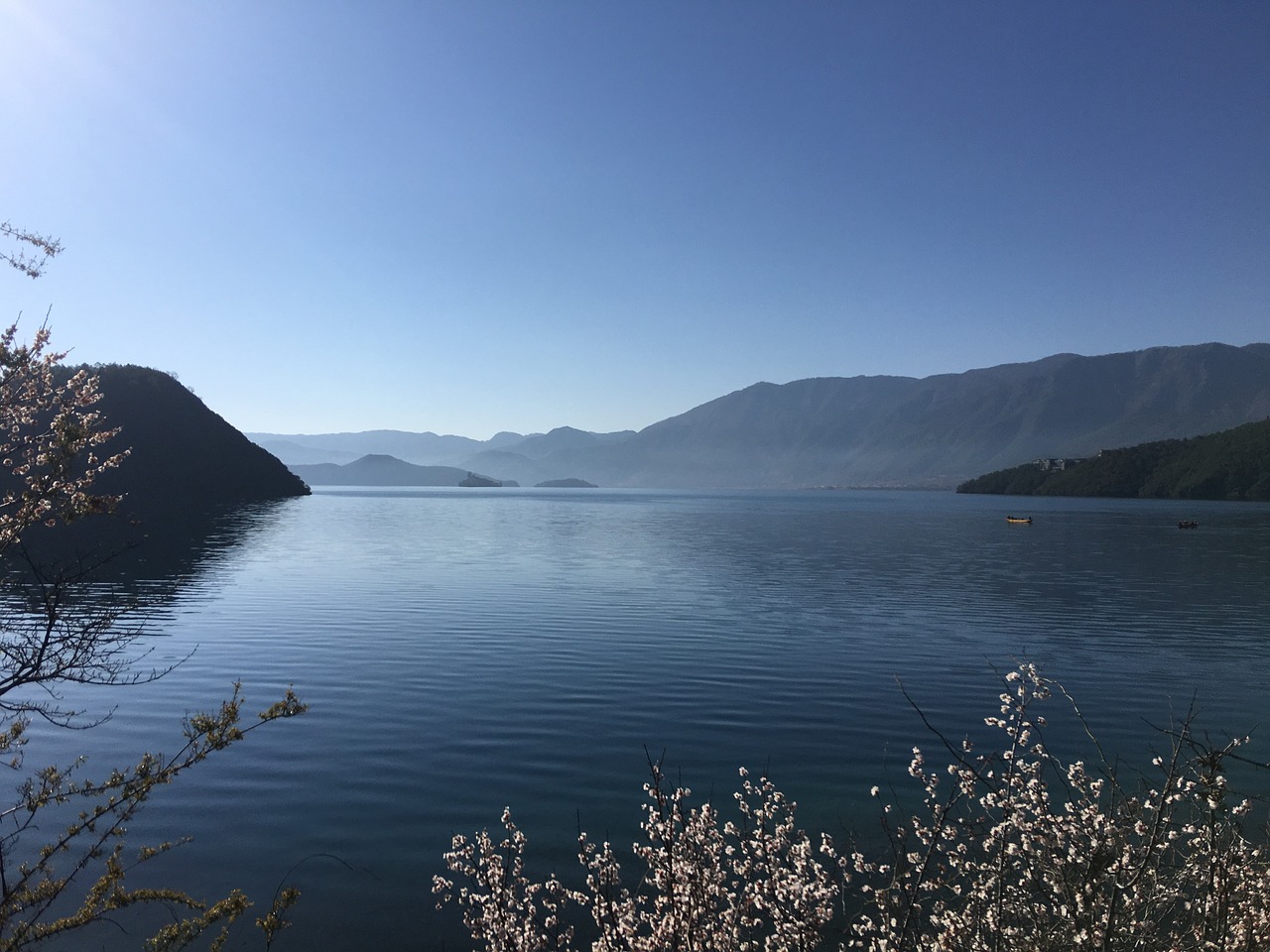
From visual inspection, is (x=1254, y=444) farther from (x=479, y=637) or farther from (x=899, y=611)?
(x=479, y=637)

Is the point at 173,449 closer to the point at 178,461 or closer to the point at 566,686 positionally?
the point at 178,461

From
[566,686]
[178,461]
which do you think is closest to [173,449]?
[178,461]

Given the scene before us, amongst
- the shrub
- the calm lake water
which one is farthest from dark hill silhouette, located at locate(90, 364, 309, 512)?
the shrub

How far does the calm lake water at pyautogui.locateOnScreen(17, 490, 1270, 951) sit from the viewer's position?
11.9m

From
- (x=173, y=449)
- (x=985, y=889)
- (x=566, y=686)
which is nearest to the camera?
(x=985, y=889)

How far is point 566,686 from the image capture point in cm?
2075

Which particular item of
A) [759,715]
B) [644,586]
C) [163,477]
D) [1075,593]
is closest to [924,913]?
[759,715]

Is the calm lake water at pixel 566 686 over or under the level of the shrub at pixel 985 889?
under

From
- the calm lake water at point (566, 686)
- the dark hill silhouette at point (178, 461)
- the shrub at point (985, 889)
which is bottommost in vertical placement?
the calm lake water at point (566, 686)

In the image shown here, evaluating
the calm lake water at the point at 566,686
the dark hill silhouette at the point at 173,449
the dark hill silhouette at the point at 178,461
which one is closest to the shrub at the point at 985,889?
the calm lake water at the point at 566,686

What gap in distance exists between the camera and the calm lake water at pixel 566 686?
469 inches

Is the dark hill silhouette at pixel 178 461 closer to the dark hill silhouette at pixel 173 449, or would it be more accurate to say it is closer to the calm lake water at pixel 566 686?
the dark hill silhouette at pixel 173 449

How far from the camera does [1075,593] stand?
129 ft

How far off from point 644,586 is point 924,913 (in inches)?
1213
